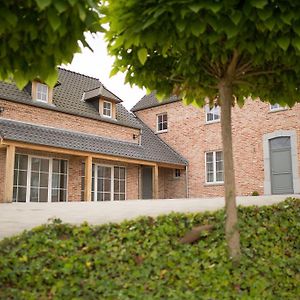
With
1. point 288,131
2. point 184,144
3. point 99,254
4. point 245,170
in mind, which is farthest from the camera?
point 184,144

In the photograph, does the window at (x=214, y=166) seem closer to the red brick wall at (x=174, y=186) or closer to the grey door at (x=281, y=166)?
the red brick wall at (x=174, y=186)

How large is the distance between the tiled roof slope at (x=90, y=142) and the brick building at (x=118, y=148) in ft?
0.17

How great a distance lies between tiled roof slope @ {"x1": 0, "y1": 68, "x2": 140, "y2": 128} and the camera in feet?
53.5

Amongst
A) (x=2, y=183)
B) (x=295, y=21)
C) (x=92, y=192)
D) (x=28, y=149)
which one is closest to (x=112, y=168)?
(x=92, y=192)

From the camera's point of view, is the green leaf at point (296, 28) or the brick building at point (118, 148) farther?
the brick building at point (118, 148)

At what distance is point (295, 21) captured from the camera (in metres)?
3.44

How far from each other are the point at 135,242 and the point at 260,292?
147 centimetres

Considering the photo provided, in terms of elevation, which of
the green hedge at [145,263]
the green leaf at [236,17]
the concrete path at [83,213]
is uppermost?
the green leaf at [236,17]

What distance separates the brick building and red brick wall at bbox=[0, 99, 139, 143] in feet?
0.14

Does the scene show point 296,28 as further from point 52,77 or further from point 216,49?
point 52,77

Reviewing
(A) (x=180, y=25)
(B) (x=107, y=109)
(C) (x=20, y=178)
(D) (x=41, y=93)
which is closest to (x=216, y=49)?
(A) (x=180, y=25)

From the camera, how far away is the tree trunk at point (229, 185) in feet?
14.3

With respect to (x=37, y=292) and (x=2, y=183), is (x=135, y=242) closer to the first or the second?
(x=37, y=292)

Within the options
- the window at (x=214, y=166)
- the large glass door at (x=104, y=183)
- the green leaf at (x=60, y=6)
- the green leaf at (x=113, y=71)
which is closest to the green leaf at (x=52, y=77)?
the green leaf at (x=60, y=6)
